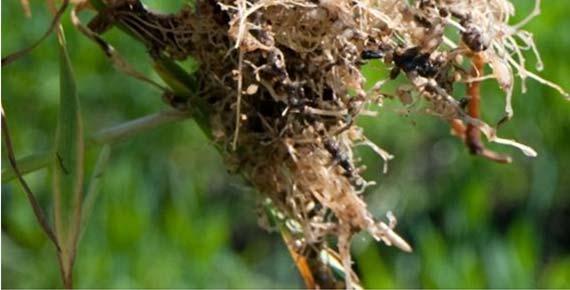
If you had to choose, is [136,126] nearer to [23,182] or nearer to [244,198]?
[23,182]

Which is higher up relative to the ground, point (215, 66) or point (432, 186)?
point (215, 66)

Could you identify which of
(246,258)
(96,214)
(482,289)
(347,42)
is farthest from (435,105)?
(246,258)

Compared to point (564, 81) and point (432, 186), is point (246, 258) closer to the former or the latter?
point (432, 186)

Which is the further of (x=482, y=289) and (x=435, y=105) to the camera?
(x=482, y=289)

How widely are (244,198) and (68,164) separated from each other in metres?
1.83

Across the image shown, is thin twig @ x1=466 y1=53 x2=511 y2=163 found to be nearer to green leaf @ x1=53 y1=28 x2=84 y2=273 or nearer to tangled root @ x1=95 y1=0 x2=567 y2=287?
tangled root @ x1=95 y1=0 x2=567 y2=287

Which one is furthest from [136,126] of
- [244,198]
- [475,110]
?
[244,198]

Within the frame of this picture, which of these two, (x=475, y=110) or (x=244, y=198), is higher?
(x=475, y=110)

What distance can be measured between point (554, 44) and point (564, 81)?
14cm

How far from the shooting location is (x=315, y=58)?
61cm

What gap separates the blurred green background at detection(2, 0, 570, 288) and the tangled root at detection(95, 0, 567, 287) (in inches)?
53.3

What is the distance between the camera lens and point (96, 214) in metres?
2.07

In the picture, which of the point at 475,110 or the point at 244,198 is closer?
the point at 475,110

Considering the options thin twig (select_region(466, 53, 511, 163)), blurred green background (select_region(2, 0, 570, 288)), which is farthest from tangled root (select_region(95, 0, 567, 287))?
blurred green background (select_region(2, 0, 570, 288))
